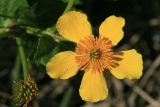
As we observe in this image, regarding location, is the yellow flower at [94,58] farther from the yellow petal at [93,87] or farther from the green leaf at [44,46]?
the green leaf at [44,46]

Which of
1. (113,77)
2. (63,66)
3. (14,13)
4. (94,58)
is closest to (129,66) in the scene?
(94,58)

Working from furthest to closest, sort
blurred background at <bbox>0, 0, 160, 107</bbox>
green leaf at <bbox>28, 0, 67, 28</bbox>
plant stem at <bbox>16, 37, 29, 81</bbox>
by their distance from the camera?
blurred background at <bbox>0, 0, 160, 107</bbox>
green leaf at <bbox>28, 0, 67, 28</bbox>
plant stem at <bbox>16, 37, 29, 81</bbox>

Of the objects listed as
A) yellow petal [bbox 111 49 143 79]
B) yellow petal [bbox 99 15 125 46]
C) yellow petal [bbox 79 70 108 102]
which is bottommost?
yellow petal [bbox 79 70 108 102]

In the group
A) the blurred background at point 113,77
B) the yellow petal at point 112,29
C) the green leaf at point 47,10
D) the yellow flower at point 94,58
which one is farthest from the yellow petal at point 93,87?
the blurred background at point 113,77

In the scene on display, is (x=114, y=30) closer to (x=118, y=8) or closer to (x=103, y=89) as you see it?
(x=103, y=89)

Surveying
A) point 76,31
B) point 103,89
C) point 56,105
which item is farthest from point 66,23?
point 56,105

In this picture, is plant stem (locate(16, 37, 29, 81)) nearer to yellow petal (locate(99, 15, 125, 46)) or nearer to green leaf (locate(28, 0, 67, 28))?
green leaf (locate(28, 0, 67, 28))

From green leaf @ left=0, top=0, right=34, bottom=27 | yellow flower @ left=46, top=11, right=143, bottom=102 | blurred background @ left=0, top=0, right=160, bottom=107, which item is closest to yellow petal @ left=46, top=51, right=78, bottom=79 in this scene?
yellow flower @ left=46, top=11, right=143, bottom=102
